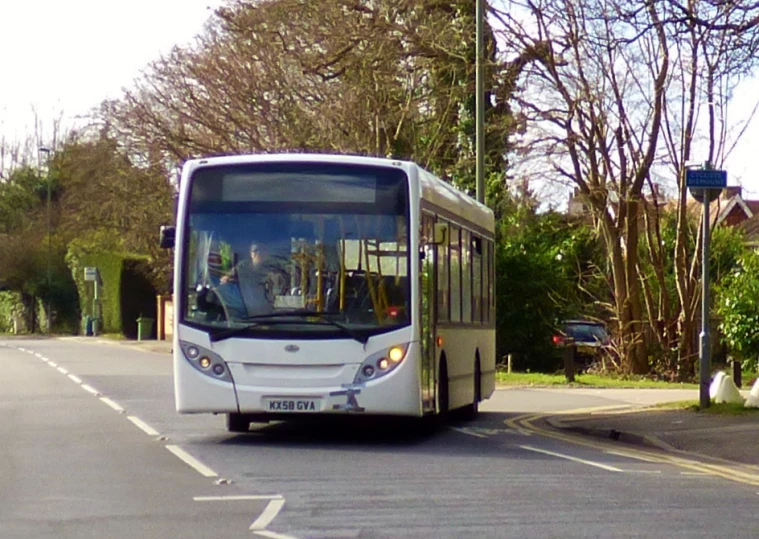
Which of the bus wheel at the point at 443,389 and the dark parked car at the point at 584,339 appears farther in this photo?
the dark parked car at the point at 584,339

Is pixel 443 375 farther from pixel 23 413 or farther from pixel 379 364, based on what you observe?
pixel 23 413

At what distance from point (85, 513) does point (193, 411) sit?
4804 millimetres

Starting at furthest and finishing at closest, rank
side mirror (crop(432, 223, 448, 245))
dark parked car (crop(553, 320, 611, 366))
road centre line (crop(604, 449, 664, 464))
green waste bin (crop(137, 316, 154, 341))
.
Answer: green waste bin (crop(137, 316, 154, 341)), dark parked car (crop(553, 320, 611, 366)), side mirror (crop(432, 223, 448, 245)), road centre line (crop(604, 449, 664, 464))

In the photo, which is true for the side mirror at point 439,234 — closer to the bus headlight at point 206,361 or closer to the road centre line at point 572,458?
the road centre line at point 572,458

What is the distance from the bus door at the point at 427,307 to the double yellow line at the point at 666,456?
1877mm

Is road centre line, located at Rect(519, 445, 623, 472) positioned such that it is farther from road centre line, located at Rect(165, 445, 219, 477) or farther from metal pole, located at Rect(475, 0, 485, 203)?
metal pole, located at Rect(475, 0, 485, 203)

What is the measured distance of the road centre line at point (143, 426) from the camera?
1636 centimetres

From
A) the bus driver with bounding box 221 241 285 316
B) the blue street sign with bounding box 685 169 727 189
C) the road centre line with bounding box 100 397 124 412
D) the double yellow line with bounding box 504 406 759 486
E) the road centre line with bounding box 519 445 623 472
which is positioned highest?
the blue street sign with bounding box 685 169 727 189

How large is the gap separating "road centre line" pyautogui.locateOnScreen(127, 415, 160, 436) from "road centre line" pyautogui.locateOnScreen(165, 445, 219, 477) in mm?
1633

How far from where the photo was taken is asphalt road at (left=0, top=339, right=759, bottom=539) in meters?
9.46

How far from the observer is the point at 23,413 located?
19547 millimetres

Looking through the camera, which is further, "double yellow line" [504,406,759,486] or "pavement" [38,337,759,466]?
"pavement" [38,337,759,466]

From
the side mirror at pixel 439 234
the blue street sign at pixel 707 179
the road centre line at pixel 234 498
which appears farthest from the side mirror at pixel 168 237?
the blue street sign at pixel 707 179

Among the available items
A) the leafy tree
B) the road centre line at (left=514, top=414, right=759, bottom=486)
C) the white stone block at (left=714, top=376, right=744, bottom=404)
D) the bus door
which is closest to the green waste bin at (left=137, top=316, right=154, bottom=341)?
the leafy tree
